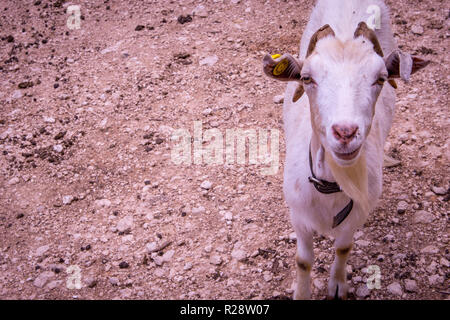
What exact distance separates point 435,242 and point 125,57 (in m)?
3.86

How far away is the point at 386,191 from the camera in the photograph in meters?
3.68

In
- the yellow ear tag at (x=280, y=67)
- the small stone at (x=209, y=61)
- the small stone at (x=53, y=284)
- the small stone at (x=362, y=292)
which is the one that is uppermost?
the yellow ear tag at (x=280, y=67)

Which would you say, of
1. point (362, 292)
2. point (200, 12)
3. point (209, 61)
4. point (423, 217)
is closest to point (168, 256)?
point (362, 292)

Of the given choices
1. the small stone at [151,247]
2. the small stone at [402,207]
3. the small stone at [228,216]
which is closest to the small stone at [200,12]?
the small stone at [228,216]

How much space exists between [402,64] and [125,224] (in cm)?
244

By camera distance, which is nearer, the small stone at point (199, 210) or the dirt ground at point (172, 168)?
the dirt ground at point (172, 168)

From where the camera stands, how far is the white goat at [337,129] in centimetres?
201

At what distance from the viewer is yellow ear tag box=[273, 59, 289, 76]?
7.41ft

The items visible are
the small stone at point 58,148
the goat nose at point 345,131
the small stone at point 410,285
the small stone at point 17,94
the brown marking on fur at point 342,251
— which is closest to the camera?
the goat nose at point 345,131

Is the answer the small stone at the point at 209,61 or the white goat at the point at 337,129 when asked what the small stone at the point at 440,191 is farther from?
the small stone at the point at 209,61

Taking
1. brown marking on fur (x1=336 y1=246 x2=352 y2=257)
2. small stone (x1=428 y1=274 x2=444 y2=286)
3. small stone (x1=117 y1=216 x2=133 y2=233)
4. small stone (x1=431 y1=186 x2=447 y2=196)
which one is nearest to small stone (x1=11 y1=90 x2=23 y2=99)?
small stone (x1=117 y1=216 x2=133 y2=233)

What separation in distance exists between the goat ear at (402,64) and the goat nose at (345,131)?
0.45 m

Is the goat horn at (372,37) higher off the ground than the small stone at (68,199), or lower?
higher

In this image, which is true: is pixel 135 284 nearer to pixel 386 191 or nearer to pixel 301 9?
pixel 386 191
